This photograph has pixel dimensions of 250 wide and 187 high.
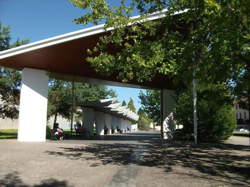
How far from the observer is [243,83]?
265 inches

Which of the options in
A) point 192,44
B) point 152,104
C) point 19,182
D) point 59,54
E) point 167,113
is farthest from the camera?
point 152,104

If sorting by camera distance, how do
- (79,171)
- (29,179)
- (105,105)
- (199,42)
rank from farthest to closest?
1. (105,105)
2. (199,42)
3. (79,171)
4. (29,179)

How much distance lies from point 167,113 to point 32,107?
11.8 meters

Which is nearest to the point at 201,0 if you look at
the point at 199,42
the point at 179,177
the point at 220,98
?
the point at 199,42

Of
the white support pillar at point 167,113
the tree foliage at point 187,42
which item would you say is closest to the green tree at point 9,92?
the white support pillar at point 167,113

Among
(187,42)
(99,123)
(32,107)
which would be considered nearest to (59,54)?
(32,107)

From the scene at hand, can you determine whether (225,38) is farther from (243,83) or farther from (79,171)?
(79,171)

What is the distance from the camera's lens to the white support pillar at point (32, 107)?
16.4 metres

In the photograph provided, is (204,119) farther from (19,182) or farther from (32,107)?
(19,182)

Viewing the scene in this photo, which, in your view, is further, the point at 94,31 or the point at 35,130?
the point at 35,130

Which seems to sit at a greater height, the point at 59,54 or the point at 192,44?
the point at 59,54

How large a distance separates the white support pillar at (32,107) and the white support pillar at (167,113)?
10748 millimetres

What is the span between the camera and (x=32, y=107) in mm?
16719

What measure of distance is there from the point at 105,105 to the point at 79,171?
60.2 feet
